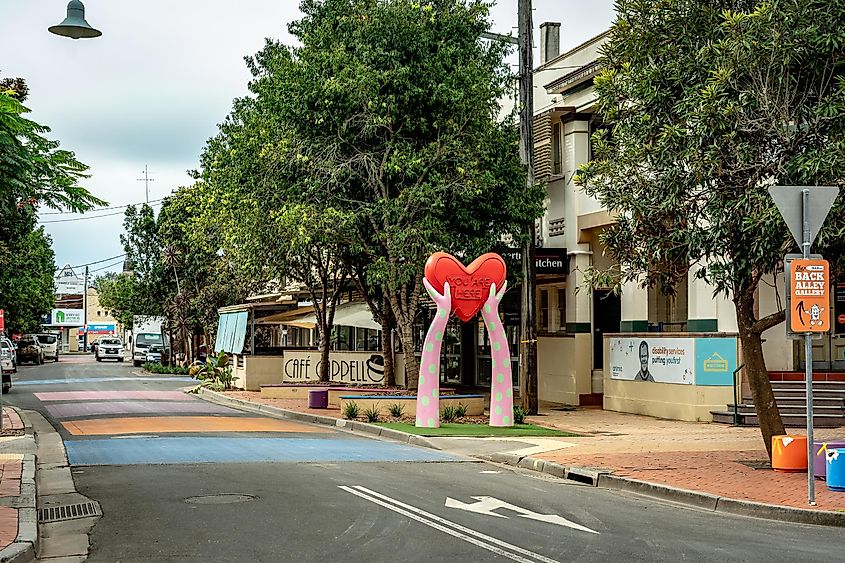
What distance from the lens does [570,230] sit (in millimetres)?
28906

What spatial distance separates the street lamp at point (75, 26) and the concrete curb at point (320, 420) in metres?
10.2

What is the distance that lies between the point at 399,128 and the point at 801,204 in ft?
49.7

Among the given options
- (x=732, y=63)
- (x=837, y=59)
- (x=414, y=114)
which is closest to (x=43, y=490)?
(x=732, y=63)

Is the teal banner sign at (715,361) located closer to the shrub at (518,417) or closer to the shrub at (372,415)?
the shrub at (518,417)

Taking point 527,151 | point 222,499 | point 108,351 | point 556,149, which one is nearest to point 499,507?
point 222,499

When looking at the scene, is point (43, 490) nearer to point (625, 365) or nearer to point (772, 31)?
point (772, 31)

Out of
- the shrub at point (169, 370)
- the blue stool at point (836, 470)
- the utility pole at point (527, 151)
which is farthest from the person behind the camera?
the shrub at point (169, 370)

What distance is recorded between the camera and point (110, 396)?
1371 inches

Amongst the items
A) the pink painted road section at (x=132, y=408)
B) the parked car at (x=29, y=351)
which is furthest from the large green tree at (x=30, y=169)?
the parked car at (x=29, y=351)

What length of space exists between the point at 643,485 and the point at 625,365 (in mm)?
12743

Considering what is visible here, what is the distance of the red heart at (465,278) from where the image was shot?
21062 mm

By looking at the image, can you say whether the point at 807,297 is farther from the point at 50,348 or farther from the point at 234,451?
the point at 50,348

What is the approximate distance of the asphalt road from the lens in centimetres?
942

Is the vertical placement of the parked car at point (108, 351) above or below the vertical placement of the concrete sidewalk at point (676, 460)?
above
